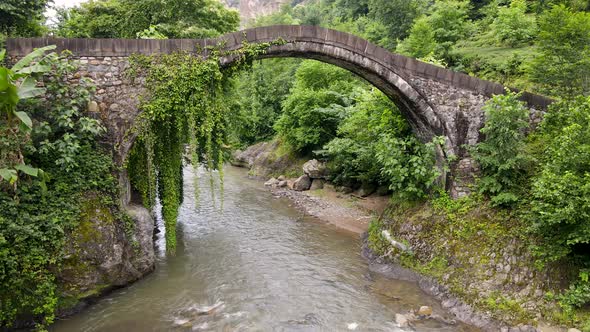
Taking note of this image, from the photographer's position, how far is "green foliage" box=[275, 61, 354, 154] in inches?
747

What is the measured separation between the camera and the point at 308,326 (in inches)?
289

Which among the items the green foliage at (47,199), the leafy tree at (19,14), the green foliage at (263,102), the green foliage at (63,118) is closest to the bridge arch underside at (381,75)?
the green foliage at (63,118)

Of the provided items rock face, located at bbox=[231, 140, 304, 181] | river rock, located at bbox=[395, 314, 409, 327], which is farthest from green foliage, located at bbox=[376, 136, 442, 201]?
rock face, located at bbox=[231, 140, 304, 181]

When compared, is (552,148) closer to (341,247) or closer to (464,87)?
(464,87)

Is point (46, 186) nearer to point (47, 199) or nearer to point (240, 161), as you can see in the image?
point (47, 199)

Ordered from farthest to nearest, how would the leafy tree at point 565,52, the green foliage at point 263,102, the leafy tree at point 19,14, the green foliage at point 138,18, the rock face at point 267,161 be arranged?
the green foliage at point 263,102 < the rock face at point 267,161 < the green foliage at point 138,18 < the leafy tree at point 565,52 < the leafy tree at point 19,14

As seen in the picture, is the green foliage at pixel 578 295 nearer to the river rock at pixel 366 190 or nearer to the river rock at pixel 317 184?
the river rock at pixel 366 190

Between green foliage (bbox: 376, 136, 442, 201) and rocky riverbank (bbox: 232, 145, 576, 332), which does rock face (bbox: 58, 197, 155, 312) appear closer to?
rocky riverbank (bbox: 232, 145, 576, 332)

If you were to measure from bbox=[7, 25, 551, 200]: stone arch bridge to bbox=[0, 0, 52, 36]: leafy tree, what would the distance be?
367 cm

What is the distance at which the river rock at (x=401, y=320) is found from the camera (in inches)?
293

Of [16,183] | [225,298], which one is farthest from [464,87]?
[16,183]

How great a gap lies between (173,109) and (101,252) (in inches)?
138

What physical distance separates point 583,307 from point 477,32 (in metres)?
18.2

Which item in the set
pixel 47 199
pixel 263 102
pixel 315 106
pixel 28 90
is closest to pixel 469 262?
pixel 47 199
